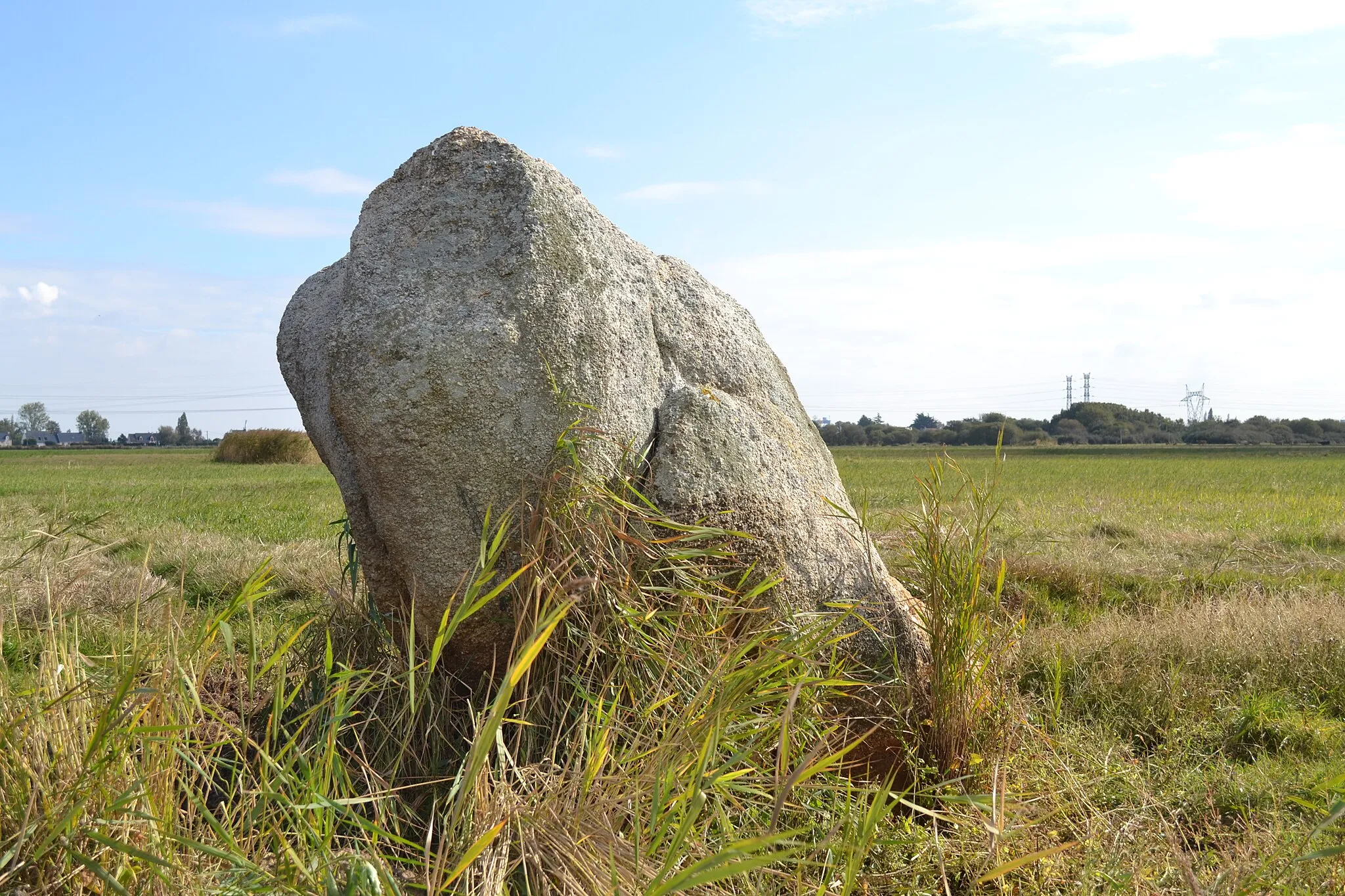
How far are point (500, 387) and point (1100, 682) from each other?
3457mm

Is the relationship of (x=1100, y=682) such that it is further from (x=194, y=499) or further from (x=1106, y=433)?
(x=1106, y=433)

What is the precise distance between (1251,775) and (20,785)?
444 centimetres

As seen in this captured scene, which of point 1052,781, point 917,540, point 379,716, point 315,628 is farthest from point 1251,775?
point 315,628

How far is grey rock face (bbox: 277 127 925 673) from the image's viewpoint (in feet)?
10.8

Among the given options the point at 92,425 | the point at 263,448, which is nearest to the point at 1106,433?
the point at 263,448

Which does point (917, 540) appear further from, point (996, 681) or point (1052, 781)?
point (1052, 781)

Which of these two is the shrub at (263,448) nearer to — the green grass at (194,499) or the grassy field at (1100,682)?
the green grass at (194,499)

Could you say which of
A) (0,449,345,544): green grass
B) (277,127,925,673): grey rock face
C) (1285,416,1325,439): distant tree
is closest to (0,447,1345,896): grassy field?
(0,449,345,544): green grass

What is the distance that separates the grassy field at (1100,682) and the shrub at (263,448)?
25707mm

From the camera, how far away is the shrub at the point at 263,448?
35375 mm

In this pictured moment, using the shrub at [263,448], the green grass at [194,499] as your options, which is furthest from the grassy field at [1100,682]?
the shrub at [263,448]

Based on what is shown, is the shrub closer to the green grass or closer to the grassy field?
the green grass

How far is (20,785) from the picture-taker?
2408mm

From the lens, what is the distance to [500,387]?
10.8ft
